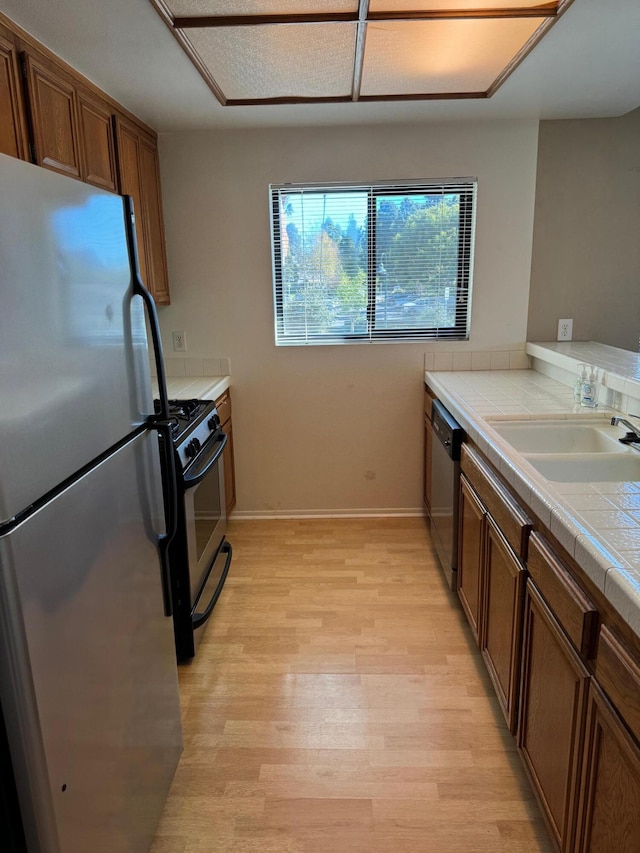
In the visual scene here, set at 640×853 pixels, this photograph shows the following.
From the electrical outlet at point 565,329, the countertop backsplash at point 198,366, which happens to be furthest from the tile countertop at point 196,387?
the electrical outlet at point 565,329

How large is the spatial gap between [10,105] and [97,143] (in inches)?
25.3

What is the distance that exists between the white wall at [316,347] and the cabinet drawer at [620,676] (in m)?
2.48

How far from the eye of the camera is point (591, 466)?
185cm

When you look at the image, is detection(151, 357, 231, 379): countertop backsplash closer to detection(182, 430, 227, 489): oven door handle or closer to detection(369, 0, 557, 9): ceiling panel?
detection(182, 430, 227, 489): oven door handle

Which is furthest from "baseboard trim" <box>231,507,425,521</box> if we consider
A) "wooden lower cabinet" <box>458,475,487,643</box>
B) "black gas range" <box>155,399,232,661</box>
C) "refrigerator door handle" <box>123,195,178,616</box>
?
"refrigerator door handle" <box>123,195,178,616</box>

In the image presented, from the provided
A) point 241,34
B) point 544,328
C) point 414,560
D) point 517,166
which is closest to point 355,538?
point 414,560

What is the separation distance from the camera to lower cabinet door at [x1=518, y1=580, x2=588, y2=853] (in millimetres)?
1235

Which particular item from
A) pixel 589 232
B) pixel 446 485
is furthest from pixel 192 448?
pixel 589 232

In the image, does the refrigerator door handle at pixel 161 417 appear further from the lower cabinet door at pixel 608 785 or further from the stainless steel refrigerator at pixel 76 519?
the lower cabinet door at pixel 608 785

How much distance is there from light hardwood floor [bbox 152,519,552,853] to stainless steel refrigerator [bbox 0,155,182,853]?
312 millimetres

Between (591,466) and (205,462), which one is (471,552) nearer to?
(591,466)

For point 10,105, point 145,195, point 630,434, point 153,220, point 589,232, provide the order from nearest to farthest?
point 10,105 → point 630,434 → point 145,195 → point 153,220 → point 589,232

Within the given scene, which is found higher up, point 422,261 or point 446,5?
point 446,5

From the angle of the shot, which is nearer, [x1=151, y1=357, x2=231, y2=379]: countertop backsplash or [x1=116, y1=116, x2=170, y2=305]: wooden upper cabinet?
[x1=116, y1=116, x2=170, y2=305]: wooden upper cabinet
